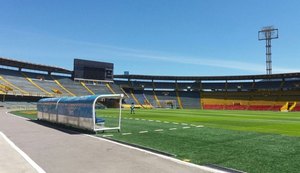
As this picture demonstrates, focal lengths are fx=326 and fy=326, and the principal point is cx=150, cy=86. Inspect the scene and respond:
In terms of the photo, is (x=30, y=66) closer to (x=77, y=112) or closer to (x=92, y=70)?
(x=92, y=70)

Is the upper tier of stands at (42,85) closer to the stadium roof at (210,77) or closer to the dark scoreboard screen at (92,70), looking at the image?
the dark scoreboard screen at (92,70)

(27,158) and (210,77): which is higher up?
(210,77)

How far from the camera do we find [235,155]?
10953 millimetres

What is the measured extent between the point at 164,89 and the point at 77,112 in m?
88.2

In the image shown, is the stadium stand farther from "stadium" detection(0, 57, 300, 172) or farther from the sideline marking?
the sideline marking

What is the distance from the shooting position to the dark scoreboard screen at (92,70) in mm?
92050

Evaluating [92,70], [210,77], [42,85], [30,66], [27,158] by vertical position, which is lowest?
[27,158]

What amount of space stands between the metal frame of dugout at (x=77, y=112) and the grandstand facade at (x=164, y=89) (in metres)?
44.5

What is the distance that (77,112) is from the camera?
69.7ft

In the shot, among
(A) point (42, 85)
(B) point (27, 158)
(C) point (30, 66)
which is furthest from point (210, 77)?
(B) point (27, 158)

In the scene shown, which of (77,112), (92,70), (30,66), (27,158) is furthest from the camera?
(92,70)

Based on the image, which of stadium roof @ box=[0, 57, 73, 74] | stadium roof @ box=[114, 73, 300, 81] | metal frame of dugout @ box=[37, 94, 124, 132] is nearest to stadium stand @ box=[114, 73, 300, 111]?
stadium roof @ box=[114, 73, 300, 81]

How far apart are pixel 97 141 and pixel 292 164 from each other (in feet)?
29.4

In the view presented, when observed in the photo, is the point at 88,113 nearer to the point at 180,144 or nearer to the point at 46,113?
the point at 180,144
